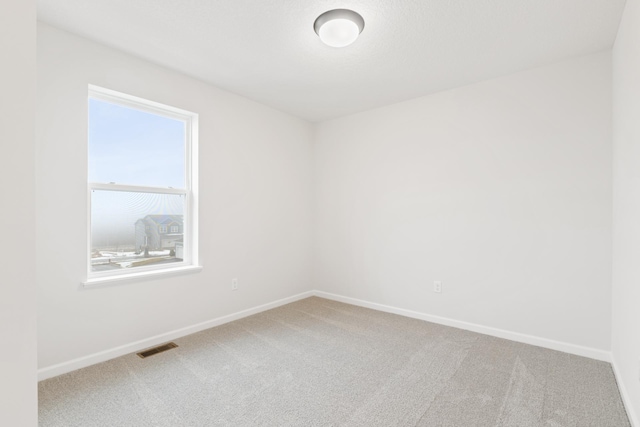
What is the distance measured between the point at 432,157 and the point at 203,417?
312 centimetres

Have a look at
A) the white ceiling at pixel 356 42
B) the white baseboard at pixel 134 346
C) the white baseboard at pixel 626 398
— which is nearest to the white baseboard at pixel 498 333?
the white baseboard at pixel 626 398

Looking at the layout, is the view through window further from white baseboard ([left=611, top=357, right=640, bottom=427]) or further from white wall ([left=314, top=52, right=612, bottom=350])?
white baseboard ([left=611, top=357, right=640, bottom=427])

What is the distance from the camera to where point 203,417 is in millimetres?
1791

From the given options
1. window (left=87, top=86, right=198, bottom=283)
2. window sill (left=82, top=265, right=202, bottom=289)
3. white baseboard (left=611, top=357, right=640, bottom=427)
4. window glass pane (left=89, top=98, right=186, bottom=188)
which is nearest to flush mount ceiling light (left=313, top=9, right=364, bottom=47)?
window (left=87, top=86, right=198, bottom=283)

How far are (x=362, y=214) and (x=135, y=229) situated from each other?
2.56 m

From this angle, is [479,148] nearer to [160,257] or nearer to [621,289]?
[621,289]

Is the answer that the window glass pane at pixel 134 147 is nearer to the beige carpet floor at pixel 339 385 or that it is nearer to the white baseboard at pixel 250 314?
the white baseboard at pixel 250 314

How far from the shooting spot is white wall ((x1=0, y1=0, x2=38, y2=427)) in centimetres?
68

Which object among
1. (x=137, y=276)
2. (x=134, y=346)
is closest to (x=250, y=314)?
(x=134, y=346)

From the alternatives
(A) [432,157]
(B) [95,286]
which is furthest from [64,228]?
(A) [432,157]

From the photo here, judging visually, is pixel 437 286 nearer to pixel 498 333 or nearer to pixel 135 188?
pixel 498 333

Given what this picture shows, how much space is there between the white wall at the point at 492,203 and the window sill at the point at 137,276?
78.6 inches

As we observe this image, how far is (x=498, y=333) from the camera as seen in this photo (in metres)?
2.96

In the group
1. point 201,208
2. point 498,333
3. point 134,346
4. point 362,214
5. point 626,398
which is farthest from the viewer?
point 362,214
